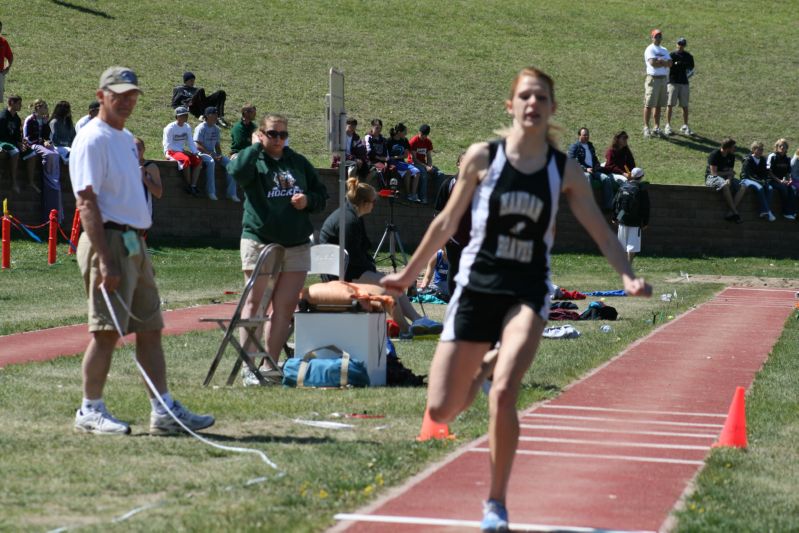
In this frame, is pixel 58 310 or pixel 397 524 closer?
pixel 397 524

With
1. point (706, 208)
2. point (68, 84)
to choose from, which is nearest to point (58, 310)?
point (706, 208)

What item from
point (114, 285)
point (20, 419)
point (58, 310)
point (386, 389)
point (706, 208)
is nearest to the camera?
point (114, 285)

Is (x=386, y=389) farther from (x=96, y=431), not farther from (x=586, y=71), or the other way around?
(x=586, y=71)

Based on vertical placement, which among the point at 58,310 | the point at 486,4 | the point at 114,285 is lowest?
the point at 58,310

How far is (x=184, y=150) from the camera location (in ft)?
88.5

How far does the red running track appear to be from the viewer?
12.5 m

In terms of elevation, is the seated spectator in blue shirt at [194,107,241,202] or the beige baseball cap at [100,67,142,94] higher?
the beige baseball cap at [100,67,142,94]

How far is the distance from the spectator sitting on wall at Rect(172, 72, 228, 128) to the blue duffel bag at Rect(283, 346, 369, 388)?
830 inches

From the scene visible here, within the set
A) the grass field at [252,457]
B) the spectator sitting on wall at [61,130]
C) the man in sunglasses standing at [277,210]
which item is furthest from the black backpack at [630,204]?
the man in sunglasses standing at [277,210]

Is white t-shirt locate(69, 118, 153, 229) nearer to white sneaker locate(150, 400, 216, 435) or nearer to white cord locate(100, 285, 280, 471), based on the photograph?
white cord locate(100, 285, 280, 471)

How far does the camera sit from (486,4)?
2000 inches

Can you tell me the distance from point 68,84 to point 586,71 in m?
16.6

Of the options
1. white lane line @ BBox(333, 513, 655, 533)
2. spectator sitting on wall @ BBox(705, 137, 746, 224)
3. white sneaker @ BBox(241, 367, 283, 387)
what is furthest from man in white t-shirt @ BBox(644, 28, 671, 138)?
white lane line @ BBox(333, 513, 655, 533)

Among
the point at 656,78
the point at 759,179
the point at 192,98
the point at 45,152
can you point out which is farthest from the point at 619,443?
the point at 656,78
